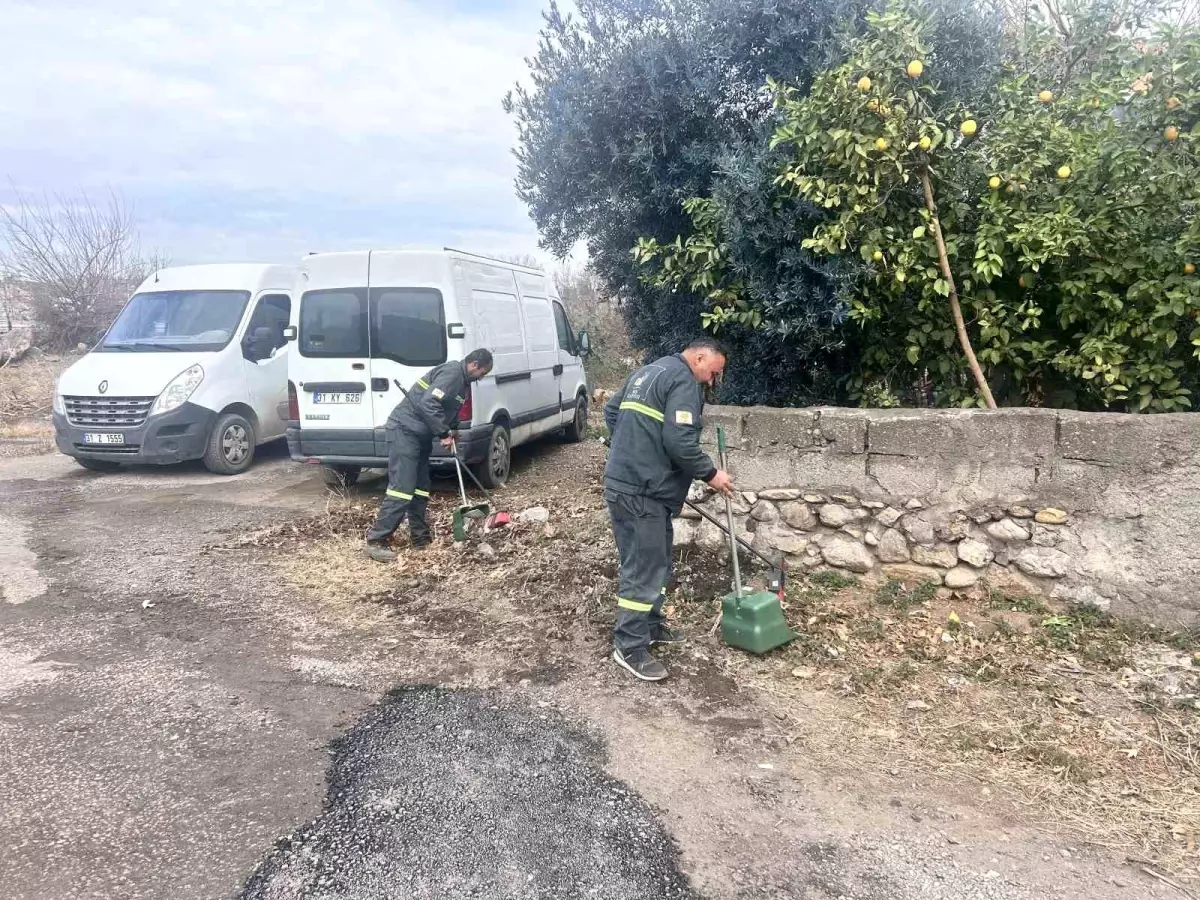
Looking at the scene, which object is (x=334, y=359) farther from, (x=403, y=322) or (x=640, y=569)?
(x=640, y=569)

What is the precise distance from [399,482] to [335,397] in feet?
6.00

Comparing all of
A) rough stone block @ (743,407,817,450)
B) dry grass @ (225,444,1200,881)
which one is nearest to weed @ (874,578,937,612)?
dry grass @ (225,444,1200,881)

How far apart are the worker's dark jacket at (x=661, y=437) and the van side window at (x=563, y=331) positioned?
6154 millimetres

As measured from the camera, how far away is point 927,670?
423cm

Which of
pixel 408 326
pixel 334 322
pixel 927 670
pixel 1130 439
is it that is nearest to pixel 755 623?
pixel 927 670

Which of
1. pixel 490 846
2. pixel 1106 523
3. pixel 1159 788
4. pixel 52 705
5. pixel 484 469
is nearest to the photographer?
pixel 490 846

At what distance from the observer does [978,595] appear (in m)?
4.77

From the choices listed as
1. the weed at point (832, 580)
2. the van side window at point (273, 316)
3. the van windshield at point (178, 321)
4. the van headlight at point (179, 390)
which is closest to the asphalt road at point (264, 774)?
the weed at point (832, 580)

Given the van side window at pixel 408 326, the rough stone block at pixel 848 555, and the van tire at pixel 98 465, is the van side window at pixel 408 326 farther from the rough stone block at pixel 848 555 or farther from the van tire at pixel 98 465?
the van tire at pixel 98 465

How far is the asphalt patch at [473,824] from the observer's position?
2.72m

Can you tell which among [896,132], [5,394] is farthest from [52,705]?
[5,394]

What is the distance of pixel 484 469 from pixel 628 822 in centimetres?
554

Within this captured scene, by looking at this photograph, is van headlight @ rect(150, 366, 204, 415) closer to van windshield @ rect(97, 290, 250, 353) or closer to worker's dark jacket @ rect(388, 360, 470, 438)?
van windshield @ rect(97, 290, 250, 353)

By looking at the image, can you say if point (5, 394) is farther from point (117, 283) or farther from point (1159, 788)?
point (1159, 788)
